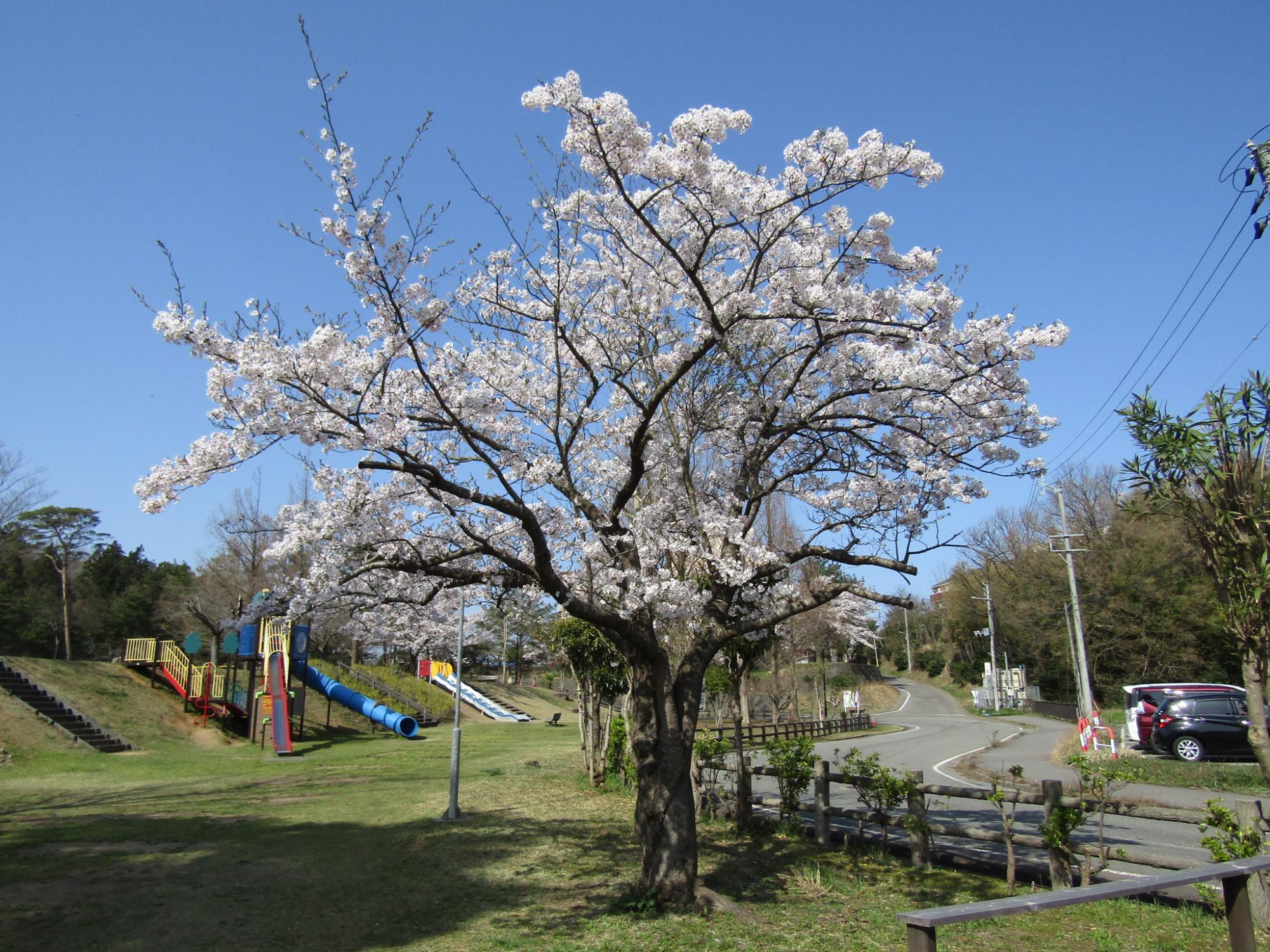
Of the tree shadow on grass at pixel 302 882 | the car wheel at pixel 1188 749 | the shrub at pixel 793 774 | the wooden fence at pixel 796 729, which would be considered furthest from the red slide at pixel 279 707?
the car wheel at pixel 1188 749

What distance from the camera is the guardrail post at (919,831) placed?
27.6 feet

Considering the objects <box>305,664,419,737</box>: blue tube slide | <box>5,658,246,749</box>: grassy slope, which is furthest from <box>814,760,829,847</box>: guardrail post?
<box>5,658,246,749</box>: grassy slope

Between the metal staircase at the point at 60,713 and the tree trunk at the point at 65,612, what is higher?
the tree trunk at the point at 65,612

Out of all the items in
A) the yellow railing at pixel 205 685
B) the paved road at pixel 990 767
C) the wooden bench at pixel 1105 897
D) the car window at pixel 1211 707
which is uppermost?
the yellow railing at pixel 205 685

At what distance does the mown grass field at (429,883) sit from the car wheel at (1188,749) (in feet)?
40.4

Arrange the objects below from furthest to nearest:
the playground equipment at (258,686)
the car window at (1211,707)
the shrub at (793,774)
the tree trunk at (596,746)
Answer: the playground equipment at (258,686), the car window at (1211,707), the tree trunk at (596,746), the shrub at (793,774)

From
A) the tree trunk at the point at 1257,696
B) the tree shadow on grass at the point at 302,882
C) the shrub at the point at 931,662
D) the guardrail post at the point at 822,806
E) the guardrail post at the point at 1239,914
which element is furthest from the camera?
the shrub at the point at 931,662

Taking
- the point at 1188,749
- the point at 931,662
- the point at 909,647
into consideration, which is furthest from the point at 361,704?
the point at 931,662

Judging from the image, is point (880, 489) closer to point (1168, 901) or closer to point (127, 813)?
point (1168, 901)

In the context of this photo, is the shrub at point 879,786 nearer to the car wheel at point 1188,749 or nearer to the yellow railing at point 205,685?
the car wheel at point 1188,749

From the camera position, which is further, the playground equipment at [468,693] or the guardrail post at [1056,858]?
the playground equipment at [468,693]

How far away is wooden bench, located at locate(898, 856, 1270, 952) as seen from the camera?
2521mm

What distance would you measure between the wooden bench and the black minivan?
16.7 m

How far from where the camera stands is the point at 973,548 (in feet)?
23.3
